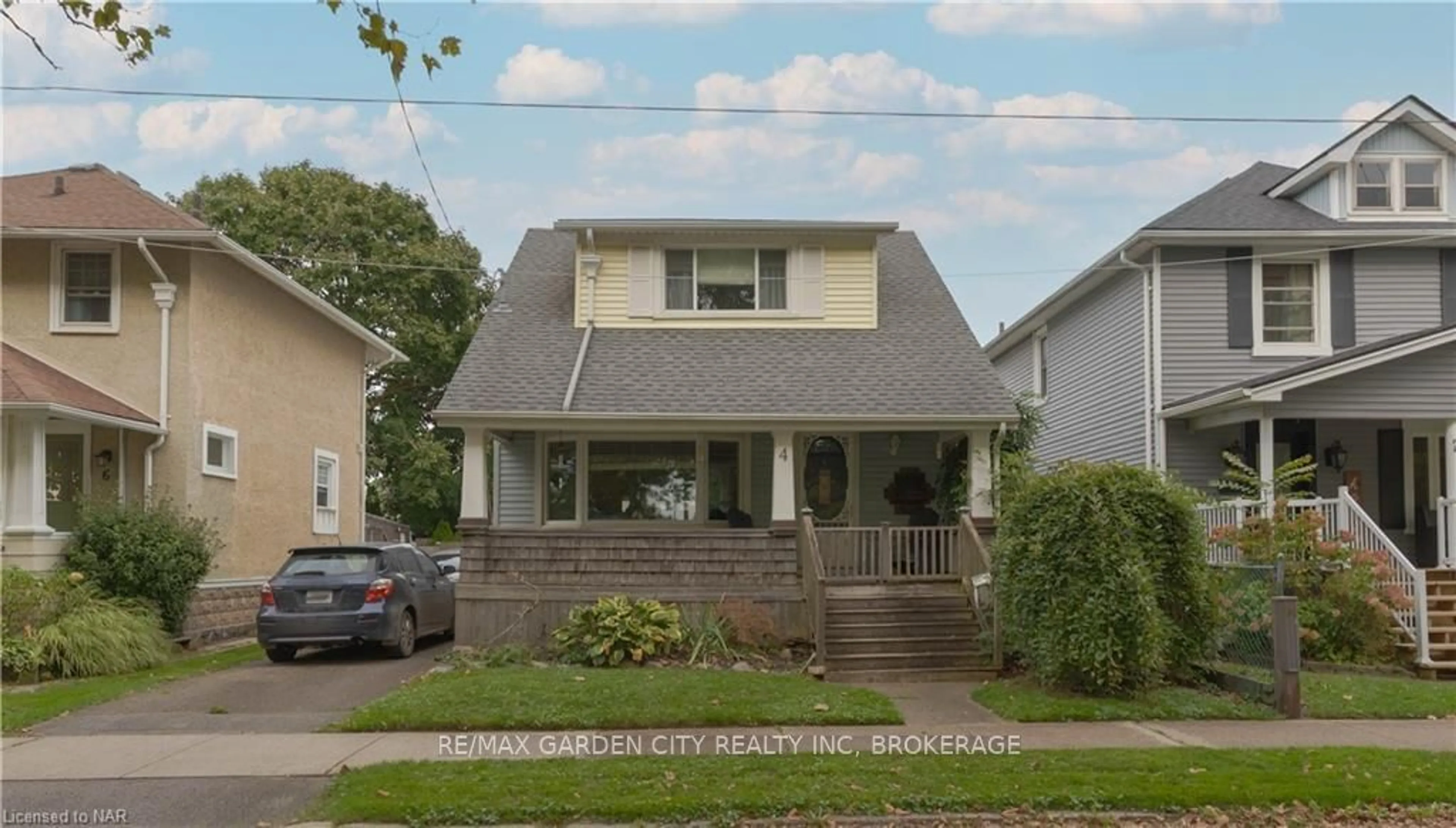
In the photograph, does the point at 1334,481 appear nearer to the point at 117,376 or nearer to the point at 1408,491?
the point at 1408,491

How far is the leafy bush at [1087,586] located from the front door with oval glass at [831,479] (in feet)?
20.8

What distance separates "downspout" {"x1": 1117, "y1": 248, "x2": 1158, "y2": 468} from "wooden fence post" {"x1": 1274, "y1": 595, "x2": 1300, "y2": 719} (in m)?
7.92

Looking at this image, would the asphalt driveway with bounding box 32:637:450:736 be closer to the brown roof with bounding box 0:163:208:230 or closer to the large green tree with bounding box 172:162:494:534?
the brown roof with bounding box 0:163:208:230

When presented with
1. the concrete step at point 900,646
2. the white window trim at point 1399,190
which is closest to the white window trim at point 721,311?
the concrete step at point 900,646

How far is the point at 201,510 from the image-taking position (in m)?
17.5

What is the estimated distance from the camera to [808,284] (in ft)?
59.8

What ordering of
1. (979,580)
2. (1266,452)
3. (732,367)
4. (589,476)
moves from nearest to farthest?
1. (979,580)
2. (1266,452)
3. (732,367)
4. (589,476)

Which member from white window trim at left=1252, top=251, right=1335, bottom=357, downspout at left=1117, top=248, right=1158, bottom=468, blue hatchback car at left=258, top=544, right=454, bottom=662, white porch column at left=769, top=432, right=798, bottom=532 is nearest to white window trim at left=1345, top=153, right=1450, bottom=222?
white window trim at left=1252, top=251, right=1335, bottom=357

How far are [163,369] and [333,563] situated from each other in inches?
197

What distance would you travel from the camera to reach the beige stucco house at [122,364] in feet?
48.6

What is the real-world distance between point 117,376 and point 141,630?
179 inches

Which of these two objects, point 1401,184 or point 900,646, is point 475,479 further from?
point 1401,184

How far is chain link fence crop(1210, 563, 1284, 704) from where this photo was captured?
37.2 ft

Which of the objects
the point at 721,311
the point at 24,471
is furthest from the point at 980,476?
the point at 24,471
